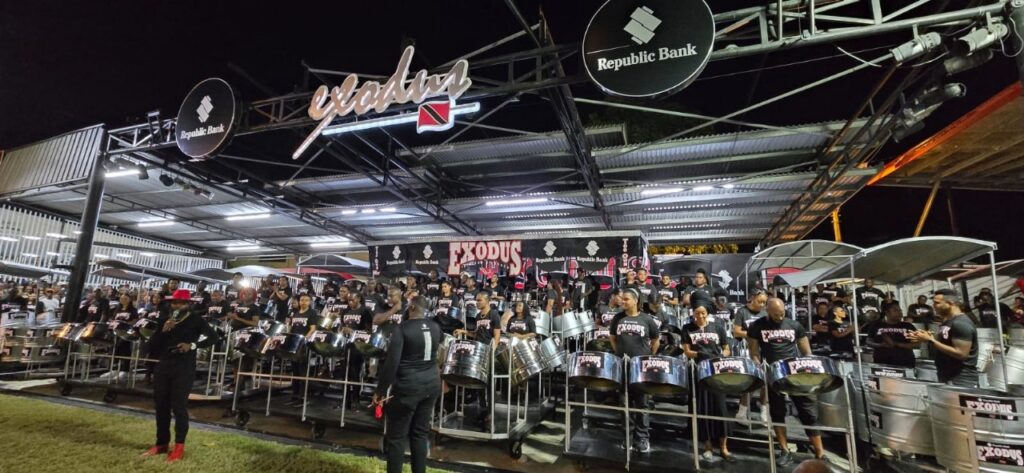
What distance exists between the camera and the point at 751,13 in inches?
215

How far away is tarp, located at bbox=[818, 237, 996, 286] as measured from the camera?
17.3 feet

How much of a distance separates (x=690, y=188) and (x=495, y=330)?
6115 mm

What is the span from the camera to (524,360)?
5.30m

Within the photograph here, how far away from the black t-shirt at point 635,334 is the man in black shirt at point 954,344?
3179 millimetres

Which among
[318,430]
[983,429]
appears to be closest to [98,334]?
[318,430]

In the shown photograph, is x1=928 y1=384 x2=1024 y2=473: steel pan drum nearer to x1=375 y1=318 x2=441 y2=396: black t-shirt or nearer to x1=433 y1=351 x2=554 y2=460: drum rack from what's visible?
x1=433 y1=351 x2=554 y2=460: drum rack

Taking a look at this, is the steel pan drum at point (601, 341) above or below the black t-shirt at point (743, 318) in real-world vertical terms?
below

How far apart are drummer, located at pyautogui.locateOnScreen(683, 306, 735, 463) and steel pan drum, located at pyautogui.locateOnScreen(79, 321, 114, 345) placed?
9.86 meters

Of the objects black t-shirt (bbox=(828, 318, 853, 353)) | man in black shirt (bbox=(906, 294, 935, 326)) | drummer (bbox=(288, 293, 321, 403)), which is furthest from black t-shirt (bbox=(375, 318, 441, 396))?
man in black shirt (bbox=(906, 294, 935, 326))

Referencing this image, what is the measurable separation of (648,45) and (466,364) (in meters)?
4.30

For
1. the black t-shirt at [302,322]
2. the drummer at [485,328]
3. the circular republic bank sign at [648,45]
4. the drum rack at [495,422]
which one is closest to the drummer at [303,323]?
the black t-shirt at [302,322]

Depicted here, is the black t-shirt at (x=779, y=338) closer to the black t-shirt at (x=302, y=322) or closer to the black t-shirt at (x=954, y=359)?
the black t-shirt at (x=954, y=359)

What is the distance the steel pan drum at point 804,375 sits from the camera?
4.24 metres

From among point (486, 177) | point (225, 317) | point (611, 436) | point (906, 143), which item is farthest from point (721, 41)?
point (906, 143)
